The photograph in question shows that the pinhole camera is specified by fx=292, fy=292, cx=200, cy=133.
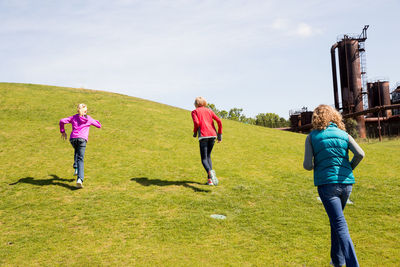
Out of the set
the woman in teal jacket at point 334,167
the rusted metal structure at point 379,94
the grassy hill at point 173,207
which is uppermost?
the rusted metal structure at point 379,94

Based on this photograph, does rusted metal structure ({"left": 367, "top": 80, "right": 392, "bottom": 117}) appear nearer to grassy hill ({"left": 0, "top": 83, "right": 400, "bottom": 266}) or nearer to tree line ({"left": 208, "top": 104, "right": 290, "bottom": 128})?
grassy hill ({"left": 0, "top": 83, "right": 400, "bottom": 266})

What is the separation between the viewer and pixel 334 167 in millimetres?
4020

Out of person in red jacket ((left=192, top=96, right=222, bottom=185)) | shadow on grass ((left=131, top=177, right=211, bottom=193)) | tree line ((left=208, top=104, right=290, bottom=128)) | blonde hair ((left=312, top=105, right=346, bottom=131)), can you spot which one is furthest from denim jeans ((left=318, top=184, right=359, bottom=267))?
tree line ((left=208, top=104, right=290, bottom=128))

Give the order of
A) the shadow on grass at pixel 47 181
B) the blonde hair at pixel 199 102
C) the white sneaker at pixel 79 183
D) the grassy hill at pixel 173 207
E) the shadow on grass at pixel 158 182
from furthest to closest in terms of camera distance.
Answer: the shadow on grass at pixel 158 182 → the shadow on grass at pixel 47 181 → the blonde hair at pixel 199 102 → the white sneaker at pixel 79 183 → the grassy hill at pixel 173 207

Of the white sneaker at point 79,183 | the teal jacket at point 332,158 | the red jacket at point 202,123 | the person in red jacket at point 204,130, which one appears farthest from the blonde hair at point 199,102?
the teal jacket at point 332,158

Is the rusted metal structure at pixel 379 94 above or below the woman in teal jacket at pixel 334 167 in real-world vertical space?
above

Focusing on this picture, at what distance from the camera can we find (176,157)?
13.4 m

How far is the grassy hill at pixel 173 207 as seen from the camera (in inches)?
200

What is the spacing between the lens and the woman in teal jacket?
395 centimetres

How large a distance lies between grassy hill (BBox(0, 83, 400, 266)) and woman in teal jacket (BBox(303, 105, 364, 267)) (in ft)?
3.01

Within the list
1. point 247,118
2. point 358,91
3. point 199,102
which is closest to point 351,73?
point 358,91

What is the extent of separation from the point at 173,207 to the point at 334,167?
4500 mm

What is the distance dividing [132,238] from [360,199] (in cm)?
628

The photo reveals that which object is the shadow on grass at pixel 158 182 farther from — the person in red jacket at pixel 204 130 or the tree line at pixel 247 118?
the tree line at pixel 247 118
